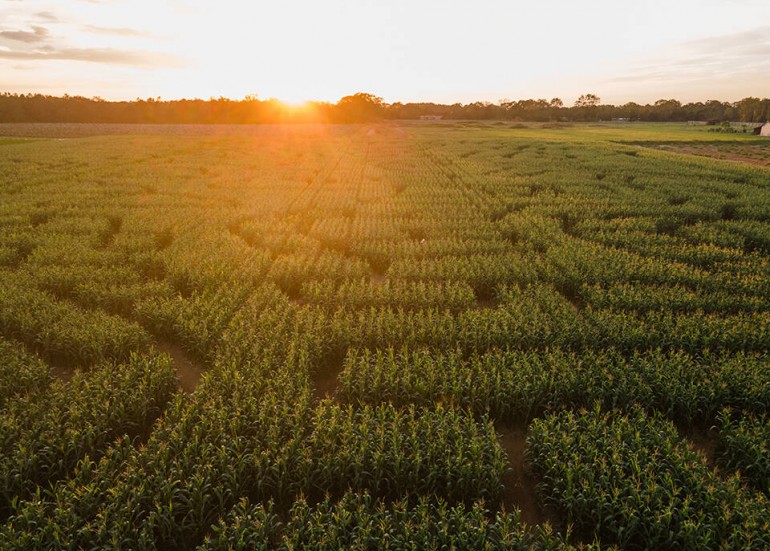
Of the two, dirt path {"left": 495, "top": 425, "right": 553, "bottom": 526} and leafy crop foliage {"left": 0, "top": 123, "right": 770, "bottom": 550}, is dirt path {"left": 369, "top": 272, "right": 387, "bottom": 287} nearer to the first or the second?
leafy crop foliage {"left": 0, "top": 123, "right": 770, "bottom": 550}

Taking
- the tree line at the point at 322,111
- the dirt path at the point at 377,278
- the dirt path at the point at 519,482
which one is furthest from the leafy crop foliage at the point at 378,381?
the tree line at the point at 322,111

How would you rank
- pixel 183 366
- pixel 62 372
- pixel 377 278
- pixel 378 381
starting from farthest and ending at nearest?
pixel 377 278, pixel 183 366, pixel 62 372, pixel 378 381

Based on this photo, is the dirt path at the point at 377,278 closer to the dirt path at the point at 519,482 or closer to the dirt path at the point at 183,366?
the dirt path at the point at 183,366

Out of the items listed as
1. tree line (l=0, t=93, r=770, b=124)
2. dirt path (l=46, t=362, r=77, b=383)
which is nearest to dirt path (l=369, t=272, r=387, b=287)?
dirt path (l=46, t=362, r=77, b=383)

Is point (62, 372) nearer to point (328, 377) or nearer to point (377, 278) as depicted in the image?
point (328, 377)

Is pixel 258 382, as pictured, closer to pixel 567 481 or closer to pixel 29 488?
pixel 29 488

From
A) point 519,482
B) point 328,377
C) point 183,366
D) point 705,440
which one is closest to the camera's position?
point 519,482

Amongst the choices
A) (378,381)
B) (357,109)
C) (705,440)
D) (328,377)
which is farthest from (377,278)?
(357,109)
